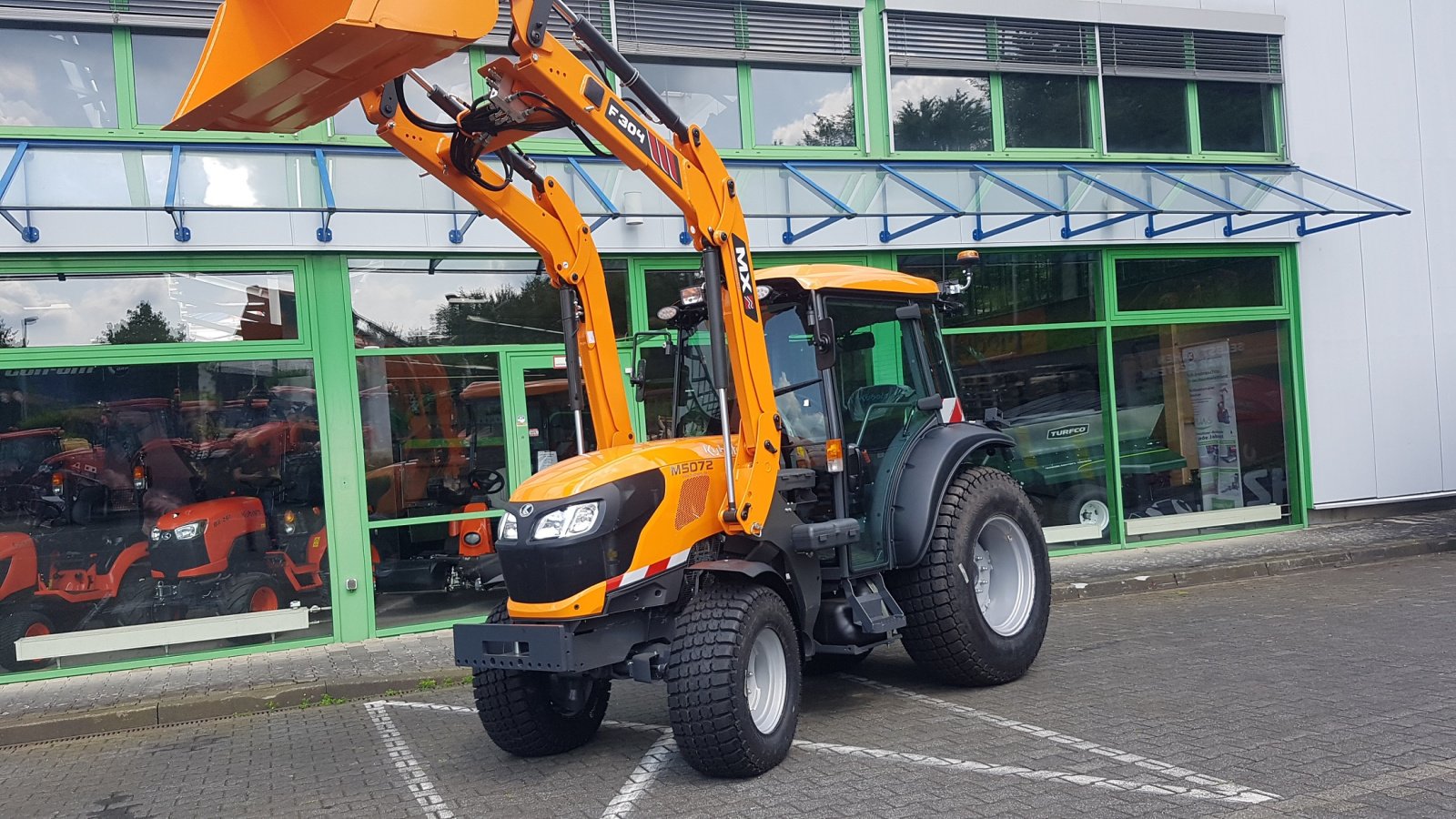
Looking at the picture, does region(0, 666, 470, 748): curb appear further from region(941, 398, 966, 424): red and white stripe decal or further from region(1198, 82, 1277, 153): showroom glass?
region(1198, 82, 1277, 153): showroom glass

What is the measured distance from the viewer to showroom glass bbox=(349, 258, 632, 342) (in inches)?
388

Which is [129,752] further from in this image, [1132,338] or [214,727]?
[1132,338]

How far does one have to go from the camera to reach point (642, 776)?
17.6 feet

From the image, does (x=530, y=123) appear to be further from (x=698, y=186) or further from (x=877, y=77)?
(x=877, y=77)

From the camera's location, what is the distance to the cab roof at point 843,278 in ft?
20.8

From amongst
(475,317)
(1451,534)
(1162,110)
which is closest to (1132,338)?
(1162,110)

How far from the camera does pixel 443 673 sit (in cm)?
836

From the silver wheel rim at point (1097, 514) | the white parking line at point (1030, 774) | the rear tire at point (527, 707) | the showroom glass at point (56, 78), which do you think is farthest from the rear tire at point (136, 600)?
the silver wheel rim at point (1097, 514)

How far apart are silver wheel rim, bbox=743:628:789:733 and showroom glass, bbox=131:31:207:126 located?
7.20m

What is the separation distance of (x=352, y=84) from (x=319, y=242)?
5.10 m

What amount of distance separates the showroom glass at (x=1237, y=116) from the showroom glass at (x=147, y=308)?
10.1m

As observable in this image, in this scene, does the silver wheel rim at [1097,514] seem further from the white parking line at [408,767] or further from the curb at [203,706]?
the white parking line at [408,767]

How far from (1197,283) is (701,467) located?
30.0 ft

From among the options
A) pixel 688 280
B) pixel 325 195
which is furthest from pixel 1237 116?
pixel 325 195
